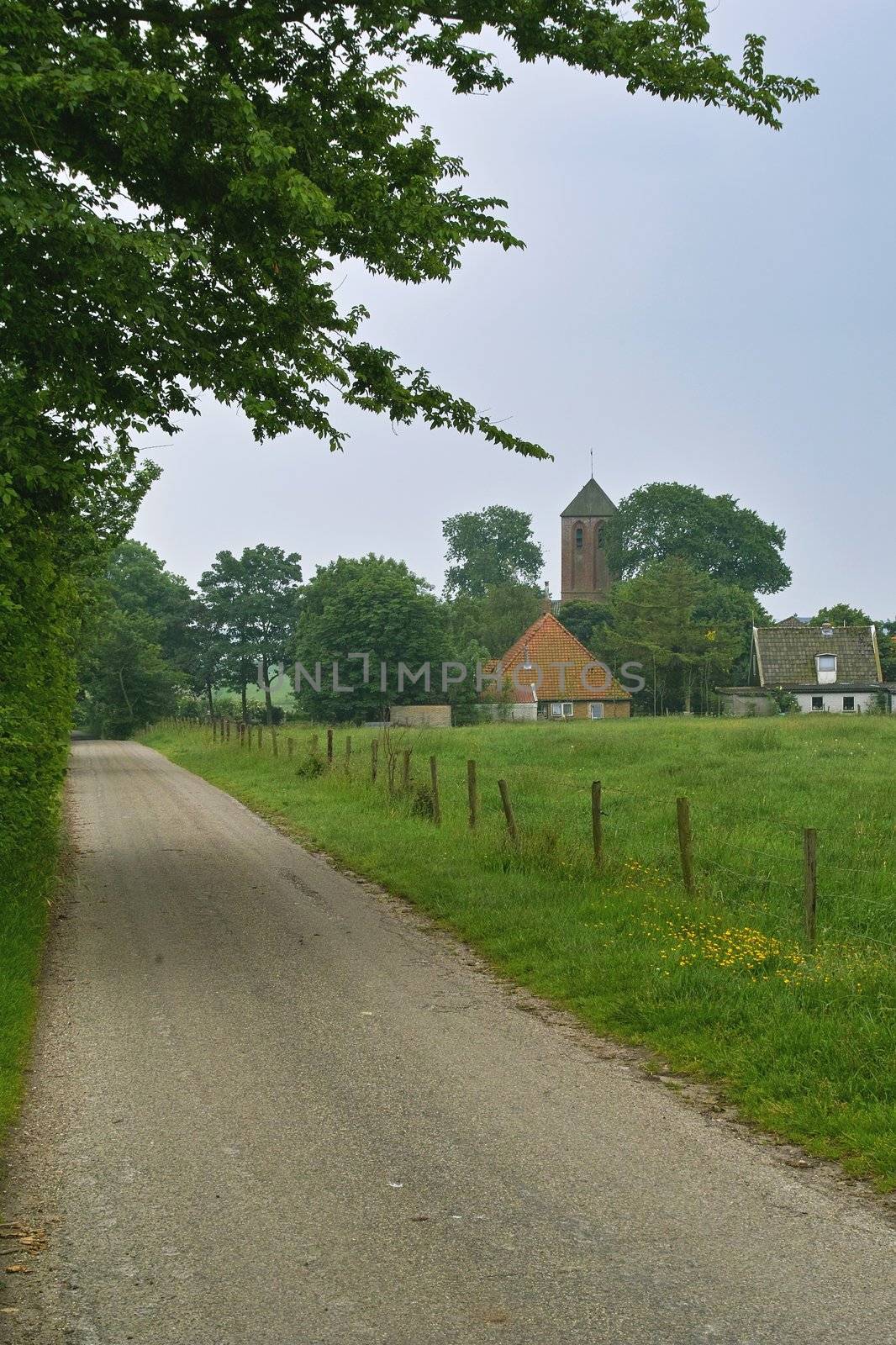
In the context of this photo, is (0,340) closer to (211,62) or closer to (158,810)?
(211,62)

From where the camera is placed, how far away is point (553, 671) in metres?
82.5

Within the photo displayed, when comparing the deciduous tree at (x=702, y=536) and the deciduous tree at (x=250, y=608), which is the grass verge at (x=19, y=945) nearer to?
the deciduous tree at (x=250, y=608)

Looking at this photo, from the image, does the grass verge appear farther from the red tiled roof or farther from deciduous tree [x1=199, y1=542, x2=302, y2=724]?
deciduous tree [x1=199, y1=542, x2=302, y2=724]

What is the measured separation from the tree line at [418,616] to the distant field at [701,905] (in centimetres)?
1792

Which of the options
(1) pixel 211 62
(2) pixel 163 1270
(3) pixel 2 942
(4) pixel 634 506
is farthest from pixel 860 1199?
(4) pixel 634 506

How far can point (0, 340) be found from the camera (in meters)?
9.80

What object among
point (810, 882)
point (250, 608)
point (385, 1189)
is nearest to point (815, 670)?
point (250, 608)

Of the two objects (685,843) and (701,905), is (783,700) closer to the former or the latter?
(685,843)

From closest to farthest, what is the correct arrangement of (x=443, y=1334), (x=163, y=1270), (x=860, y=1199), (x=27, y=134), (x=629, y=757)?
1. (x=443, y=1334)
2. (x=163, y=1270)
3. (x=860, y=1199)
4. (x=27, y=134)
5. (x=629, y=757)

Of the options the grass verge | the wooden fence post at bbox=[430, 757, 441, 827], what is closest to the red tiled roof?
the wooden fence post at bbox=[430, 757, 441, 827]

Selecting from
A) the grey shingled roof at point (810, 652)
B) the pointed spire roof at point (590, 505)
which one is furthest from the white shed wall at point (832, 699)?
the pointed spire roof at point (590, 505)

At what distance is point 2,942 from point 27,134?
6.39 metres

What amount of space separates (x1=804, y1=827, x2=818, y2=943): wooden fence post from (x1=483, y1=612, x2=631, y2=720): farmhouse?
69455 millimetres

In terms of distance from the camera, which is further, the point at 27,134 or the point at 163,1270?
the point at 27,134
